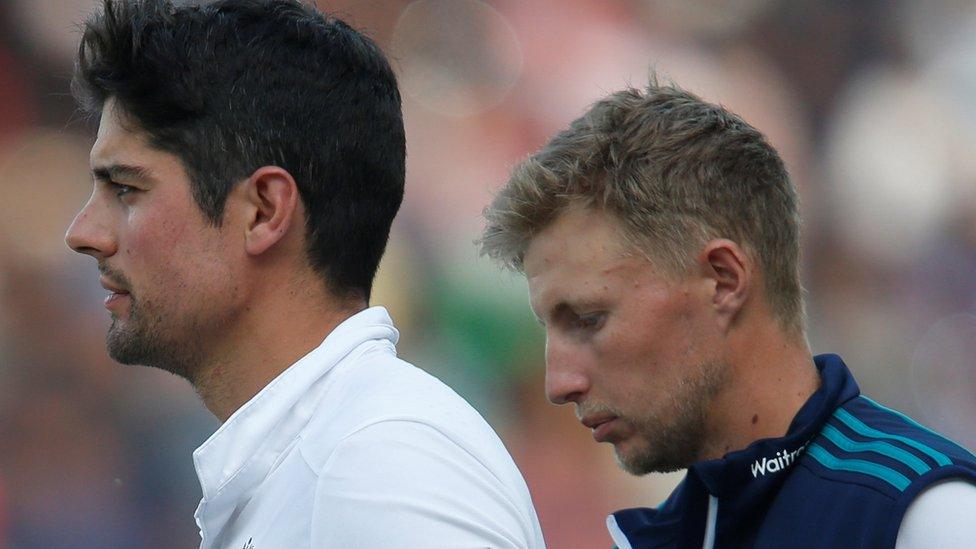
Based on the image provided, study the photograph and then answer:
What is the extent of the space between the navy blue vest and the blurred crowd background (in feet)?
9.16

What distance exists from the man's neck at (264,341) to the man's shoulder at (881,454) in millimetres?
663

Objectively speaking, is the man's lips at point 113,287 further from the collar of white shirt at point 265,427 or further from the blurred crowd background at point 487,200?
the blurred crowd background at point 487,200

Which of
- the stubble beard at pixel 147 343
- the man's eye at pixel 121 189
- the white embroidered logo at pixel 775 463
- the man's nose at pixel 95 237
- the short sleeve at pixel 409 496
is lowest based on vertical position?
the short sleeve at pixel 409 496

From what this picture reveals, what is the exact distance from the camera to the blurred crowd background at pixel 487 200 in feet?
13.7

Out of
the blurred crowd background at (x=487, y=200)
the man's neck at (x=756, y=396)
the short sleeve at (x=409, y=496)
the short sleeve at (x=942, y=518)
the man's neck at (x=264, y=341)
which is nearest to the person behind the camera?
the short sleeve at (x=409, y=496)

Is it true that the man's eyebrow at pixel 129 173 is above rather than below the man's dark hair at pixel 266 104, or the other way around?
below

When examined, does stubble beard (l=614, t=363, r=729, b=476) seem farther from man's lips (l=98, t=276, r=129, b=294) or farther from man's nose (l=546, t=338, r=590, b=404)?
man's lips (l=98, t=276, r=129, b=294)

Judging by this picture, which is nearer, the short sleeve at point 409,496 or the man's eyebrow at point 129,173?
the short sleeve at point 409,496

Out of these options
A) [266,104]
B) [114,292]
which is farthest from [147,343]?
[266,104]

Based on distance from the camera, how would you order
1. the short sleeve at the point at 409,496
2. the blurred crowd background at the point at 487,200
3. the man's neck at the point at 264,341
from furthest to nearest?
1. the blurred crowd background at the point at 487,200
2. the man's neck at the point at 264,341
3. the short sleeve at the point at 409,496

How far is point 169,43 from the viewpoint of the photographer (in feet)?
5.59

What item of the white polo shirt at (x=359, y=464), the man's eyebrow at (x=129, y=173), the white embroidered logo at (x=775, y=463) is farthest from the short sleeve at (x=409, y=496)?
the man's eyebrow at (x=129, y=173)

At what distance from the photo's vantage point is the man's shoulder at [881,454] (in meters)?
1.45

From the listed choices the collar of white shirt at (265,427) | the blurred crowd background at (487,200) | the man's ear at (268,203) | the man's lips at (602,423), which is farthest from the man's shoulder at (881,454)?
the blurred crowd background at (487,200)
